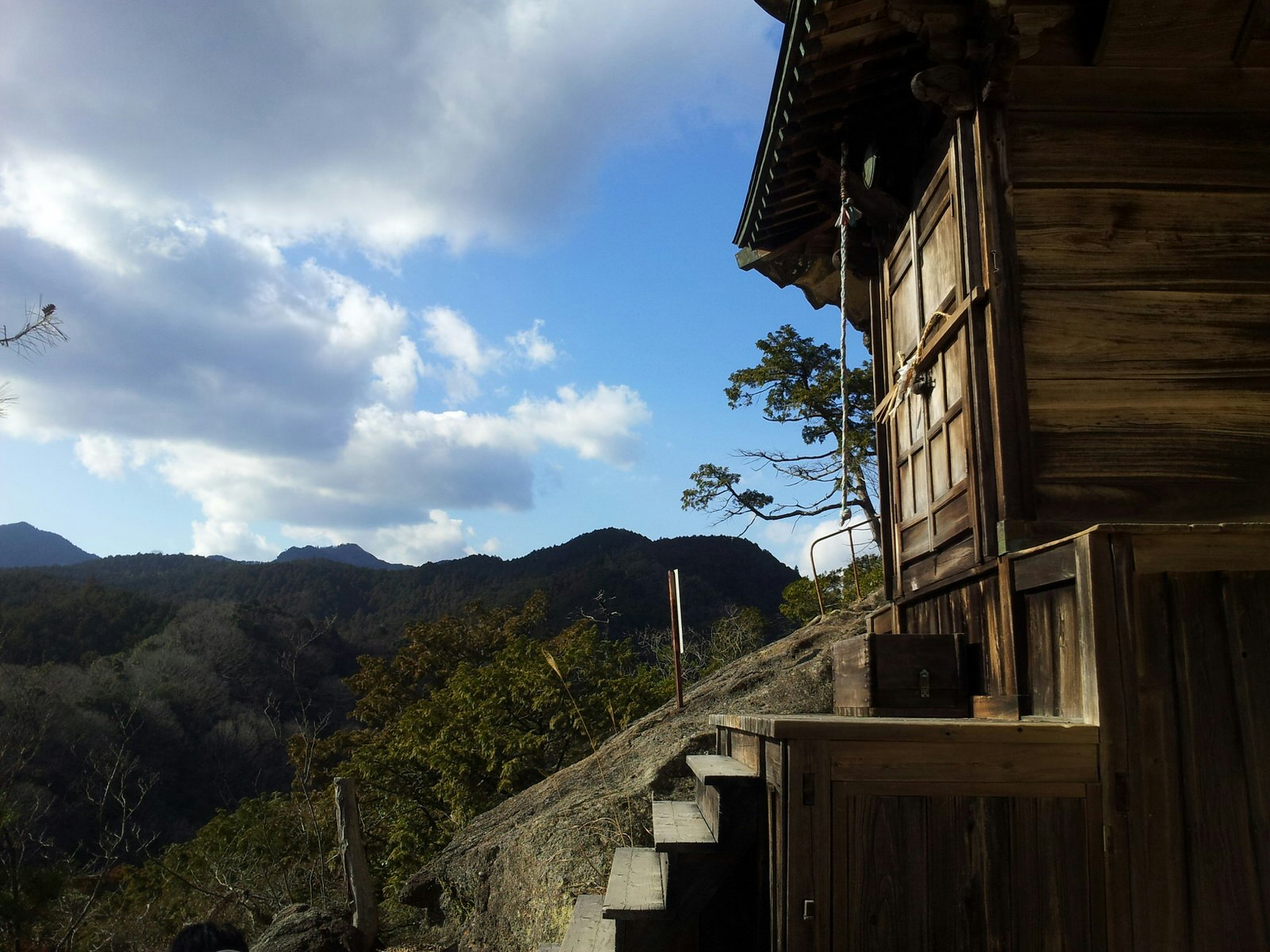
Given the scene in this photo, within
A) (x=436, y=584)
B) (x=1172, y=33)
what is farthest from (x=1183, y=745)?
(x=436, y=584)

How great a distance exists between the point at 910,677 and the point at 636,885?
61.3 inches

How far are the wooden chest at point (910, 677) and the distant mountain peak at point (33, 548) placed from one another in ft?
557

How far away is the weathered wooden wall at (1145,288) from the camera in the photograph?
13.5 ft

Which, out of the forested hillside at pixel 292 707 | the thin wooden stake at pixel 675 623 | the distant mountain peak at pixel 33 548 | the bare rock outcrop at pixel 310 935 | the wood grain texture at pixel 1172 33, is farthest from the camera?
the distant mountain peak at pixel 33 548

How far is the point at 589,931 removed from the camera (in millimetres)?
4211

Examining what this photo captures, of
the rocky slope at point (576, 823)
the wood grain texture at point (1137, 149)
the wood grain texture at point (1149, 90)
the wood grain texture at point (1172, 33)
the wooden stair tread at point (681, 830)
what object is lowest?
the rocky slope at point (576, 823)

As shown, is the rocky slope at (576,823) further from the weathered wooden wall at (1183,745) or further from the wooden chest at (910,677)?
the weathered wooden wall at (1183,745)

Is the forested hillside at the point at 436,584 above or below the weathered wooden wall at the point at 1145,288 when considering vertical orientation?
above

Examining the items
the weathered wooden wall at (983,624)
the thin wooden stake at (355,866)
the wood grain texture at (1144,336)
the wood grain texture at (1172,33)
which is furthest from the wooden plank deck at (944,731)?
the thin wooden stake at (355,866)

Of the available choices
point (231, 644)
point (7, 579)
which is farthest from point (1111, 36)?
point (7, 579)

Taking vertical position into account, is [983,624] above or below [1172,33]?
below

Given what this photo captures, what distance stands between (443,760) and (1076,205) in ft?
52.5

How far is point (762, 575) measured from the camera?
69062 millimetres

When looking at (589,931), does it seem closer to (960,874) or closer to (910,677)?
(910,677)
